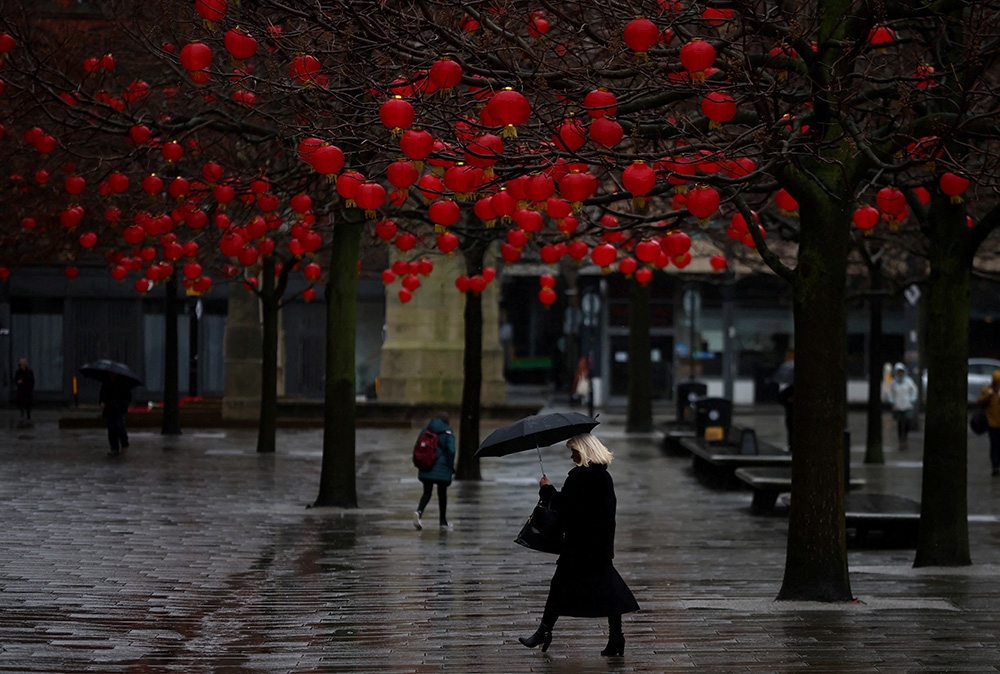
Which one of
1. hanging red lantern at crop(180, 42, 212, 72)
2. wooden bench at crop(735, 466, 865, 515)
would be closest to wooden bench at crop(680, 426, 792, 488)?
wooden bench at crop(735, 466, 865, 515)

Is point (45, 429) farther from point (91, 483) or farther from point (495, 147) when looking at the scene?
point (495, 147)

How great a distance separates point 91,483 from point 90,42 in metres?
6.73

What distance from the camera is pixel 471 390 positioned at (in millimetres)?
23344

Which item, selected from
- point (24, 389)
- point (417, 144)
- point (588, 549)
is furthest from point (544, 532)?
point (24, 389)

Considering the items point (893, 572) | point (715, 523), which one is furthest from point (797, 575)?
point (715, 523)

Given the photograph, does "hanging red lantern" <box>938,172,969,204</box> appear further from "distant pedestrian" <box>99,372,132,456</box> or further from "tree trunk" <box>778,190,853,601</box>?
"distant pedestrian" <box>99,372,132,456</box>

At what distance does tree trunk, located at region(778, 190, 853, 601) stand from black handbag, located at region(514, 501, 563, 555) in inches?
111

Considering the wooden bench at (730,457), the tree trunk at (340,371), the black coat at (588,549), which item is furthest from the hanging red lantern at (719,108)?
the wooden bench at (730,457)

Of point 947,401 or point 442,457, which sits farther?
point 442,457

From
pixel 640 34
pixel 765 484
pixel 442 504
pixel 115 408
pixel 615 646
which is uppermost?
pixel 640 34

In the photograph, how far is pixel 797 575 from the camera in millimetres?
11812

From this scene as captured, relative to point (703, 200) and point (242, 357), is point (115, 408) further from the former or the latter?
point (703, 200)

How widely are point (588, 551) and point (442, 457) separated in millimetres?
7963

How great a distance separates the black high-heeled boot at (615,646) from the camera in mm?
9578
